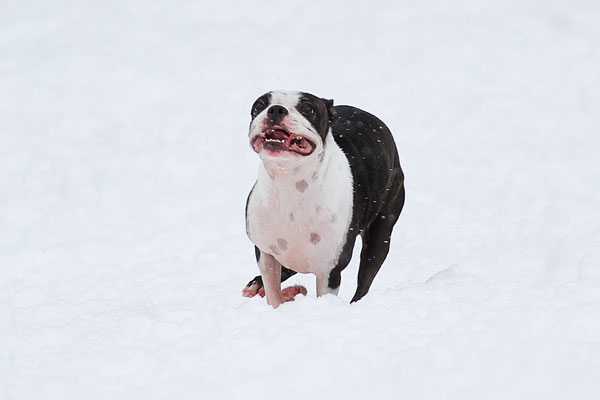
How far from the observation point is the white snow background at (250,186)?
3188 mm

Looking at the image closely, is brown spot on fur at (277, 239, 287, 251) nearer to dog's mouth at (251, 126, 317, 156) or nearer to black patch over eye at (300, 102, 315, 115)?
dog's mouth at (251, 126, 317, 156)

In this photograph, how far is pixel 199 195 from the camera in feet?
23.4

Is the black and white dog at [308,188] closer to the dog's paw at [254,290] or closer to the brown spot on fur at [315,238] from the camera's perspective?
the brown spot on fur at [315,238]

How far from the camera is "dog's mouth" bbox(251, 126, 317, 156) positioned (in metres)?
3.84

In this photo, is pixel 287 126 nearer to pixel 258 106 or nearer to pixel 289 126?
pixel 289 126

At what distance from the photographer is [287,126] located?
3.84 meters

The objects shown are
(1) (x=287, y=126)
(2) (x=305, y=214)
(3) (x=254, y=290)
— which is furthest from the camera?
(3) (x=254, y=290)

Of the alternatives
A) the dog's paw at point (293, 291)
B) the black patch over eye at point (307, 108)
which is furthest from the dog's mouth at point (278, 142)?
the dog's paw at point (293, 291)

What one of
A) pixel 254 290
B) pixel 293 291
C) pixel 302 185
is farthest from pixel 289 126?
pixel 254 290

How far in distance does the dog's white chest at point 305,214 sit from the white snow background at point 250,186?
1.17ft

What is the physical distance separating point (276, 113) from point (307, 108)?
243 mm

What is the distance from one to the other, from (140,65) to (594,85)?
4.99 m

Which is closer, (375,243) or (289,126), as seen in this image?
(289,126)

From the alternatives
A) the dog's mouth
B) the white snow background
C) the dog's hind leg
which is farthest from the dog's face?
the dog's hind leg
